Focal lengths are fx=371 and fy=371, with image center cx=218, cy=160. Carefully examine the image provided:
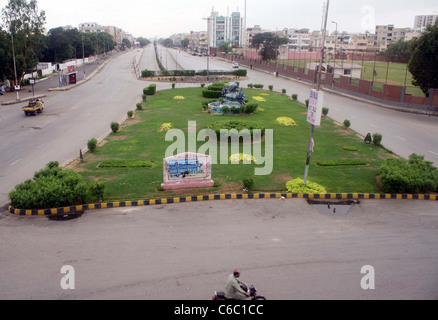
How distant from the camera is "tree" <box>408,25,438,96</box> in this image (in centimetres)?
3396

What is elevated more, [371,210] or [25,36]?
[25,36]

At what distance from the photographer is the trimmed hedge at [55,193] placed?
14.0 meters

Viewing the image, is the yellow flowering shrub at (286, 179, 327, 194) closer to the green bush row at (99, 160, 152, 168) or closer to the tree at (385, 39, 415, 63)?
the green bush row at (99, 160, 152, 168)

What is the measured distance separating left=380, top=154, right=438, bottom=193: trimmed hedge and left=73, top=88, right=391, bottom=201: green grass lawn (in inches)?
30.0

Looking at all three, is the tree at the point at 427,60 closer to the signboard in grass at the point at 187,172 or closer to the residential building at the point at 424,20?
the signboard in grass at the point at 187,172

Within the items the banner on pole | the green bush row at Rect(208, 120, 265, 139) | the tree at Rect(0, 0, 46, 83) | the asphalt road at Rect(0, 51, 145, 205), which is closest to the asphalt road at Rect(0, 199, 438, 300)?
the banner on pole

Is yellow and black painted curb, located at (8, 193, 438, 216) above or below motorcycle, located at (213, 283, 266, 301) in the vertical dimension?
below

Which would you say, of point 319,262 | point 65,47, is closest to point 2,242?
point 319,262

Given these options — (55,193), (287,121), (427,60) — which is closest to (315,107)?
(55,193)

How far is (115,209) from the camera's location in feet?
47.4

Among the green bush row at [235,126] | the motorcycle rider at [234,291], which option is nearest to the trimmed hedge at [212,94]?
the green bush row at [235,126]

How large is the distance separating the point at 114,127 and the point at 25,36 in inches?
1281
